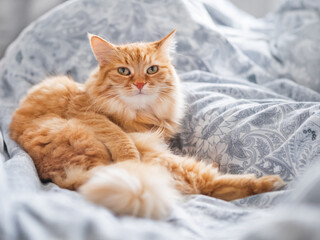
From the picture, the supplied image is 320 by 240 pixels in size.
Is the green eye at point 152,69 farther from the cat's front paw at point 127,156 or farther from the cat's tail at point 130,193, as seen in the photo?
the cat's tail at point 130,193

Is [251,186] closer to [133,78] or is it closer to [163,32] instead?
[133,78]

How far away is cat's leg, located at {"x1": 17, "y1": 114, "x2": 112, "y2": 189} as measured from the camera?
1169 mm

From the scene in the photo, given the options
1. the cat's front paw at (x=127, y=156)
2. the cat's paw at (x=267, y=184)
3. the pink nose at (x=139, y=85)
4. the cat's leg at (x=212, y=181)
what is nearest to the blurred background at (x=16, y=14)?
the pink nose at (x=139, y=85)

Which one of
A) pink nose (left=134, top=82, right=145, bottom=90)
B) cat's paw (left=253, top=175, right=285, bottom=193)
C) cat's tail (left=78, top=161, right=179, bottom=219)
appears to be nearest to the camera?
cat's tail (left=78, top=161, right=179, bottom=219)

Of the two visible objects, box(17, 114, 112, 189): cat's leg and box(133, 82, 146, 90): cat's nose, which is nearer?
box(17, 114, 112, 189): cat's leg

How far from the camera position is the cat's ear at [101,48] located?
1452 millimetres

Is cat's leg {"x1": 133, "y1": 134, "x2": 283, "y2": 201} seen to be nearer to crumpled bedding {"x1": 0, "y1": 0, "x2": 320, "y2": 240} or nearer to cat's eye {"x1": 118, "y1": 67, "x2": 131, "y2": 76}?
crumpled bedding {"x1": 0, "y1": 0, "x2": 320, "y2": 240}

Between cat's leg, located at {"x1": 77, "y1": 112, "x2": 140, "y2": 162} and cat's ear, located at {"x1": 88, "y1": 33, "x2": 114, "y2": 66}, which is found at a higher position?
cat's ear, located at {"x1": 88, "y1": 33, "x2": 114, "y2": 66}

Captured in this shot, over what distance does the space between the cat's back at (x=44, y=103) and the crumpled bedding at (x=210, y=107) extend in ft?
0.36

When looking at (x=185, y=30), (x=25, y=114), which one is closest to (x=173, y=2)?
(x=185, y=30)

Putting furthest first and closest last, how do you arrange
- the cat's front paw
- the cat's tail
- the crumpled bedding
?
the cat's front paw < the cat's tail < the crumpled bedding

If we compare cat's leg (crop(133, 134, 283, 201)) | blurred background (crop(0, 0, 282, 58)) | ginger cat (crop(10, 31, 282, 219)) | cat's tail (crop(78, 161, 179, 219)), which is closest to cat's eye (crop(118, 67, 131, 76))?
ginger cat (crop(10, 31, 282, 219))

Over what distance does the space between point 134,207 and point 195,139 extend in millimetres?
728

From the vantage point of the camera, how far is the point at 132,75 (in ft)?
4.84
